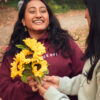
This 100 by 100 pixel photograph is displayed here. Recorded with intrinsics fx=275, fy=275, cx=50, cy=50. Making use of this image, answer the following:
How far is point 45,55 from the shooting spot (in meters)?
3.18

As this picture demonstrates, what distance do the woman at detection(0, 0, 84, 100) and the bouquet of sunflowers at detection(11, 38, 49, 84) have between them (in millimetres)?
591

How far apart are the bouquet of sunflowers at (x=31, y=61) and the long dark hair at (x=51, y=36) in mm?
748

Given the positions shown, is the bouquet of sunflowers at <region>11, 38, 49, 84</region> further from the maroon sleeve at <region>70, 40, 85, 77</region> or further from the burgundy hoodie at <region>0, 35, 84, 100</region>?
the maroon sleeve at <region>70, 40, 85, 77</region>

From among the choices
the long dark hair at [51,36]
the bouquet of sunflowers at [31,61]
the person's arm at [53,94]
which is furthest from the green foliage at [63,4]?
the person's arm at [53,94]

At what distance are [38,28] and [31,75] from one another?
77 cm

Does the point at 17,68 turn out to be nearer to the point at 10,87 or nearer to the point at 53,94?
the point at 53,94

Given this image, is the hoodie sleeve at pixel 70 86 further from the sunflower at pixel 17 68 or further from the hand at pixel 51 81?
the sunflower at pixel 17 68

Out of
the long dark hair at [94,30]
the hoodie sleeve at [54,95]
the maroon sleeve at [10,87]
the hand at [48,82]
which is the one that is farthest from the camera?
the maroon sleeve at [10,87]

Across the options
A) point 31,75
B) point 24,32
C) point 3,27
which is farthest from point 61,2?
point 31,75

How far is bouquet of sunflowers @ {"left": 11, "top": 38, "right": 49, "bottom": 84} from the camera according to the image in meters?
2.40

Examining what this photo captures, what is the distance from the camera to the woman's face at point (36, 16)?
3.18 meters

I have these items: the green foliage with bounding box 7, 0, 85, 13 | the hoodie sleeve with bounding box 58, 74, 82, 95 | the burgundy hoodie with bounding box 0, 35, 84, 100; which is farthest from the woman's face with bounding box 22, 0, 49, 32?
the green foliage with bounding box 7, 0, 85, 13

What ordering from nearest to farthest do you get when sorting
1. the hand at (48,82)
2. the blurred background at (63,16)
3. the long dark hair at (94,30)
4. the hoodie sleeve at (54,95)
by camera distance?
the long dark hair at (94,30)
the hoodie sleeve at (54,95)
the hand at (48,82)
the blurred background at (63,16)

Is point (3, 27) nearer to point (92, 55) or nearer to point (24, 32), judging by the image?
point (24, 32)
